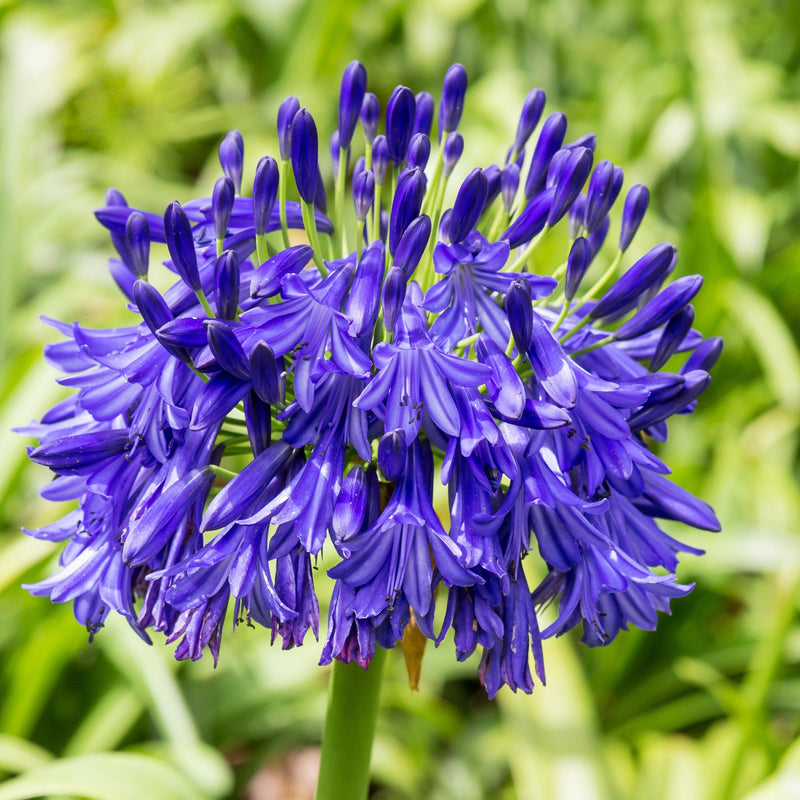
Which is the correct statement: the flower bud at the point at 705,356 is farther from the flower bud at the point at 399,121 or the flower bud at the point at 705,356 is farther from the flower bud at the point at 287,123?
the flower bud at the point at 287,123

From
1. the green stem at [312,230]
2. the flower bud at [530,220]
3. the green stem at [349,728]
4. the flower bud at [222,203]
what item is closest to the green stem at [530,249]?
the flower bud at [530,220]

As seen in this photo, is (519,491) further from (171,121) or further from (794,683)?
(171,121)

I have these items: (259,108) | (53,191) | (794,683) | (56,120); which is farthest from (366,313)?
(56,120)

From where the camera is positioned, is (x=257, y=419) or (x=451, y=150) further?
(x=451, y=150)

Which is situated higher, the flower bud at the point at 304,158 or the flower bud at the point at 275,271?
the flower bud at the point at 304,158

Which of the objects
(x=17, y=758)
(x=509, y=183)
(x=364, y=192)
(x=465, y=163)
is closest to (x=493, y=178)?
(x=509, y=183)

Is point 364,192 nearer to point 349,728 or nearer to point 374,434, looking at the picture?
point 374,434
